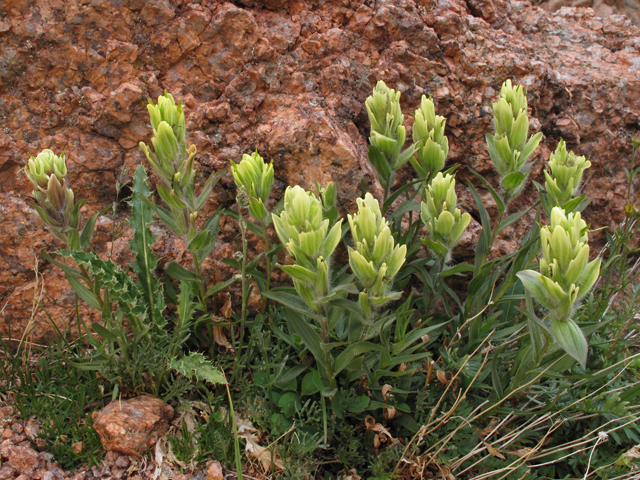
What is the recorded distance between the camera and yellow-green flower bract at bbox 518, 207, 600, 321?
1.56 metres

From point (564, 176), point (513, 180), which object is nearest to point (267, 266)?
point (513, 180)

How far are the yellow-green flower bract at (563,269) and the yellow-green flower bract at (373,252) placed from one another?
0.53 m

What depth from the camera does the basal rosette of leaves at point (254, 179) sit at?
2033 millimetres

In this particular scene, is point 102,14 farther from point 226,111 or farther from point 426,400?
point 426,400

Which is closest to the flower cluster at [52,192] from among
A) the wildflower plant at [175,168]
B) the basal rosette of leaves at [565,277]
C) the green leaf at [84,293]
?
the green leaf at [84,293]

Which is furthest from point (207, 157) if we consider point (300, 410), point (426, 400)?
point (426, 400)

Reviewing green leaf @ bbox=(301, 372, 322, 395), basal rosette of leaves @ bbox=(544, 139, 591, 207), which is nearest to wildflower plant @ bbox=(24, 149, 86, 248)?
green leaf @ bbox=(301, 372, 322, 395)

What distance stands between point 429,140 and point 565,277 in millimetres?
1055

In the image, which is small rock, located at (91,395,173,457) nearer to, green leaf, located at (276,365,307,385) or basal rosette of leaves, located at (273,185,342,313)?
green leaf, located at (276,365,307,385)

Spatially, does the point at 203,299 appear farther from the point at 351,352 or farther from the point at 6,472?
the point at 6,472

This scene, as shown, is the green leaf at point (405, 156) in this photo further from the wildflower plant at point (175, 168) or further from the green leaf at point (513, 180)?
the wildflower plant at point (175, 168)

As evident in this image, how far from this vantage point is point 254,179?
207cm

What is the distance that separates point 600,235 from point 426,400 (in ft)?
7.51

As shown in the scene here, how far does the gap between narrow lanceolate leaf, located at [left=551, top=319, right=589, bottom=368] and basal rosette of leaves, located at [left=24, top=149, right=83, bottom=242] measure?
2.11m
